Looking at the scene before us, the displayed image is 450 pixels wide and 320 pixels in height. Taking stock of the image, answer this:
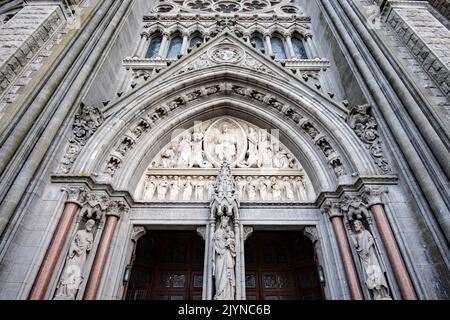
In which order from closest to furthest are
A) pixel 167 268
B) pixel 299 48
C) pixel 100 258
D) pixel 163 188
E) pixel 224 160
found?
1. pixel 100 258
2. pixel 163 188
3. pixel 224 160
4. pixel 167 268
5. pixel 299 48

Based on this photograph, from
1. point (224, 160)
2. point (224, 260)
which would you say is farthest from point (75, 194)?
point (224, 160)

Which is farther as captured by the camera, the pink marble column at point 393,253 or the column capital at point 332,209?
the column capital at point 332,209

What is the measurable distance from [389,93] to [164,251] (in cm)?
825

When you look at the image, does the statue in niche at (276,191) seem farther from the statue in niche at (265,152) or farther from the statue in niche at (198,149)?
the statue in niche at (198,149)

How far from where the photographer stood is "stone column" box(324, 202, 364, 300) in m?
5.04

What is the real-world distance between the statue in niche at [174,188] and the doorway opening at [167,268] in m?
1.68

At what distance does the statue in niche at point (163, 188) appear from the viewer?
705 cm

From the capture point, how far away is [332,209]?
6098mm

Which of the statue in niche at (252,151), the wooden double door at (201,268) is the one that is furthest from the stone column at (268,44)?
the wooden double door at (201,268)

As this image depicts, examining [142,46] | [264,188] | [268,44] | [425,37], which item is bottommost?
[264,188]

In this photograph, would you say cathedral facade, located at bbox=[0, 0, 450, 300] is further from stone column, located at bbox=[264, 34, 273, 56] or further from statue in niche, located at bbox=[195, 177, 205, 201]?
stone column, located at bbox=[264, 34, 273, 56]

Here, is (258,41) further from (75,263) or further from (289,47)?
(75,263)

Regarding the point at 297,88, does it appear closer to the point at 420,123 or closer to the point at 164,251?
the point at 420,123

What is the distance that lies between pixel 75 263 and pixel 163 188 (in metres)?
2.80
